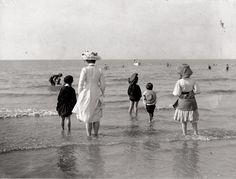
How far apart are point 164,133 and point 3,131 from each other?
14.3 ft

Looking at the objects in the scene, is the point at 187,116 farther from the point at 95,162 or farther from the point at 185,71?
the point at 95,162

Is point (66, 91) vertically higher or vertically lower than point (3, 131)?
higher

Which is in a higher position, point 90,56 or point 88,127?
point 90,56

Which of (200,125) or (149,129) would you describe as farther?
(200,125)

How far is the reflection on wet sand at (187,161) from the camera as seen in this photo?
5.46 metres

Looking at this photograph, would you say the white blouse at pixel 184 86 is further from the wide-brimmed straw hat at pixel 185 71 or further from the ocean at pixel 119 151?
the ocean at pixel 119 151

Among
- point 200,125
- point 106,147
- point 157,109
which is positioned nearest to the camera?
point 106,147

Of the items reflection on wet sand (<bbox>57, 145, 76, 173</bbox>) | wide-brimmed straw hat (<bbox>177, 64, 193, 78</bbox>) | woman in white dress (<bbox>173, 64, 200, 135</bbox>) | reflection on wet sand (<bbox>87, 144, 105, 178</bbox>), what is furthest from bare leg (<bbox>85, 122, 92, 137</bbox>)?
wide-brimmed straw hat (<bbox>177, 64, 193, 78</bbox>)

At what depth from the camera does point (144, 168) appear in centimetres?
575

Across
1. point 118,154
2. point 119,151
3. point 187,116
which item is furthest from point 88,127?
point 187,116

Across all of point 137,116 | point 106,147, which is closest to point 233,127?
point 137,116

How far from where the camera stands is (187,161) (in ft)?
20.2

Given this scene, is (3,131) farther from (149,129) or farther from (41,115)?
(149,129)

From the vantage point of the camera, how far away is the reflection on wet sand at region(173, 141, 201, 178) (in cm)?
546
